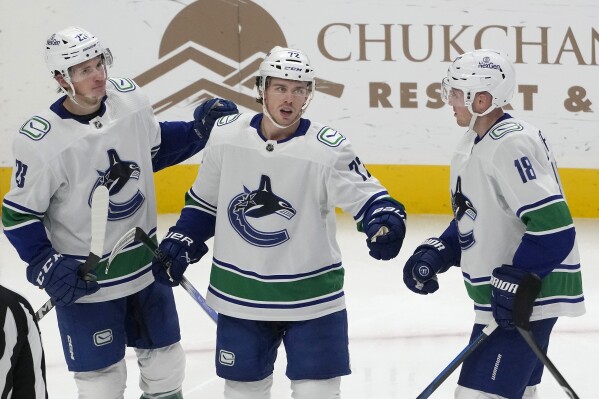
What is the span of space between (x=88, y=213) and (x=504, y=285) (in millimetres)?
1134

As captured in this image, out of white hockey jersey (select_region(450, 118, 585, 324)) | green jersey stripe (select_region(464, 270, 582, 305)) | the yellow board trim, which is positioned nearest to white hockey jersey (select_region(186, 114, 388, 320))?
white hockey jersey (select_region(450, 118, 585, 324))

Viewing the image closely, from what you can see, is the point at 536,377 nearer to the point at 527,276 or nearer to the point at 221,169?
the point at 527,276

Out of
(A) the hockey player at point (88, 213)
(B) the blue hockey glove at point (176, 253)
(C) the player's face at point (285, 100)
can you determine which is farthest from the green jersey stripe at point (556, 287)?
(A) the hockey player at point (88, 213)

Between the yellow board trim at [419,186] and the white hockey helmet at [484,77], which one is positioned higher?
the white hockey helmet at [484,77]

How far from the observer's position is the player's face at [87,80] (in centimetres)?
320

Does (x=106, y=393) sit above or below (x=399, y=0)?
below

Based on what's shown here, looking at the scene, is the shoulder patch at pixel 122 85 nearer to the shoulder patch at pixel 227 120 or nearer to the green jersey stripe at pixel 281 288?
the shoulder patch at pixel 227 120

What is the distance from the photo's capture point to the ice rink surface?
3963 millimetres

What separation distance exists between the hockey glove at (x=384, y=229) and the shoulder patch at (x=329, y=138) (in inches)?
7.4

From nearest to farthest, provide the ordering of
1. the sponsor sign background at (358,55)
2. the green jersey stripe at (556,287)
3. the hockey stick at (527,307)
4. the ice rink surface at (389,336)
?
the hockey stick at (527,307), the green jersey stripe at (556,287), the ice rink surface at (389,336), the sponsor sign background at (358,55)

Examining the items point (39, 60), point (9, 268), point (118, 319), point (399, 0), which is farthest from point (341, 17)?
point (118, 319)

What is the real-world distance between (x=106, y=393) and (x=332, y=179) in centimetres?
92

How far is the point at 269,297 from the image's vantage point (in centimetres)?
302

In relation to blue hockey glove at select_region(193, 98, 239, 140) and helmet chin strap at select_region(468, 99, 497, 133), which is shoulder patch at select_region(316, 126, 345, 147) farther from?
blue hockey glove at select_region(193, 98, 239, 140)
